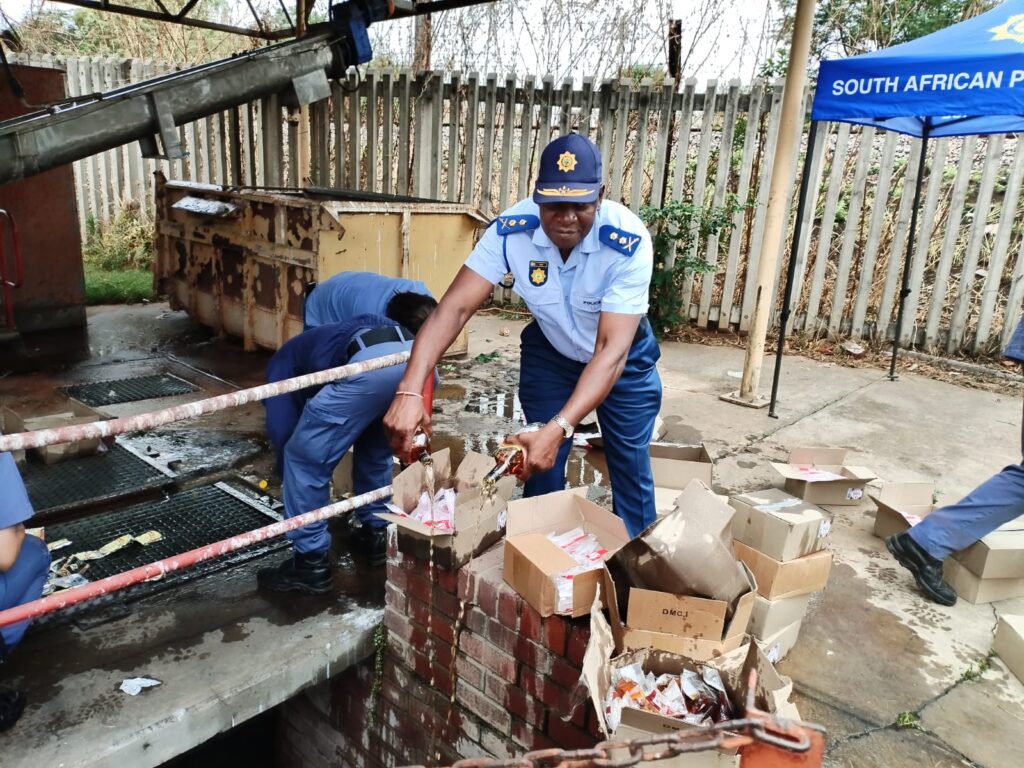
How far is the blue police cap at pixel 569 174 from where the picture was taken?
7.85 ft

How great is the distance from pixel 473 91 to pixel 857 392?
506cm

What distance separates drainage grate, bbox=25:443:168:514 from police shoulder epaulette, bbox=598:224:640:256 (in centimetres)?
287

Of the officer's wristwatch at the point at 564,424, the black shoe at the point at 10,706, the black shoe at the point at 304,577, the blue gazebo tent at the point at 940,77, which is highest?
the blue gazebo tent at the point at 940,77

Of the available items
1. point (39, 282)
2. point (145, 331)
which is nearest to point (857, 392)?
point (145, 331)

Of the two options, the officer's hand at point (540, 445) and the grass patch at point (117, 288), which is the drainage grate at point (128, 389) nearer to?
the grass patch at point (117, 288)

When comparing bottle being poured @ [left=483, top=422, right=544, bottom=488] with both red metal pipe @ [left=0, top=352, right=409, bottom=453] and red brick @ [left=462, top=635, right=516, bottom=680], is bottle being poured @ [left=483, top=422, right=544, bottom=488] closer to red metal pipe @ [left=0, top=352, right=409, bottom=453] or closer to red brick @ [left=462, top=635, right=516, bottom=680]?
red brick @ [left=462, top=635, right=516, bottom=680]

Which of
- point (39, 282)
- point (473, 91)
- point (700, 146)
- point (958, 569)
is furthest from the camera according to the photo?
point (473, 91)

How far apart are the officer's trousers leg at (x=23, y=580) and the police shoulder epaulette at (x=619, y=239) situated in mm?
2094

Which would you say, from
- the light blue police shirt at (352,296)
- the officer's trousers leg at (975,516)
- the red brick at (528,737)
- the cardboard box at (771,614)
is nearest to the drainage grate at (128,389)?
the light blue police shirt at (352,296)

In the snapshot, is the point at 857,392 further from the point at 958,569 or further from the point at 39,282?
the point at 39,282

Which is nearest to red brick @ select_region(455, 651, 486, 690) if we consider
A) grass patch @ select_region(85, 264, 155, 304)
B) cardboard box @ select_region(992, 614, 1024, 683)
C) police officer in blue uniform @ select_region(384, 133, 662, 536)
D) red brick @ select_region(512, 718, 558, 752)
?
red brick @ select_region(512, 718, 558, 752)

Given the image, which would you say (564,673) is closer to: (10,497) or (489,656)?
(489,656)

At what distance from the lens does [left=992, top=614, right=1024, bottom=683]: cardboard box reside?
282 cm

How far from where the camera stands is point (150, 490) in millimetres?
4012
